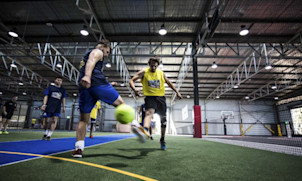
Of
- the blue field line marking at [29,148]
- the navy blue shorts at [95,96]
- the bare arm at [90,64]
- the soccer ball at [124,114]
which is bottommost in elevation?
the blue field line marking at [29,148]

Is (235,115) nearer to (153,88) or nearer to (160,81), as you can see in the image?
(160,81)

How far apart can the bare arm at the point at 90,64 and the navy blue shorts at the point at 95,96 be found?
10.8 inches

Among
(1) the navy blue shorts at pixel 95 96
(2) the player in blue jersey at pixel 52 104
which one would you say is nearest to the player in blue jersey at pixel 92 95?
(1) the navy blue shorts at pixel 95 96

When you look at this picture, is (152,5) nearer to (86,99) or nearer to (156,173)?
(86,99)

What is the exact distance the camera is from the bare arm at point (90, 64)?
2.08 meters

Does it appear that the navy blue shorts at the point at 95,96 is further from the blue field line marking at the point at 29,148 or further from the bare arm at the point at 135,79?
the blue field line marking at the point at 29,148

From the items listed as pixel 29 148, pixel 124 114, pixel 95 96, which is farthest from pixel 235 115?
pixel 29 148

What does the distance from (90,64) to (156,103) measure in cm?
164

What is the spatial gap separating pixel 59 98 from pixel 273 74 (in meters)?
22.1

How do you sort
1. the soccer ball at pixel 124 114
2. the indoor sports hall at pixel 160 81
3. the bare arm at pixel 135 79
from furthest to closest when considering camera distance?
the bare arm at pixel 135 79
the soccer ball at pixel 124 114
the indoor sports hall at pixel 160 81

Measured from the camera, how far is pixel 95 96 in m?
2.45

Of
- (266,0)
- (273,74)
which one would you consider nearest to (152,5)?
(266,0)

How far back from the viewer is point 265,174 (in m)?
1.69

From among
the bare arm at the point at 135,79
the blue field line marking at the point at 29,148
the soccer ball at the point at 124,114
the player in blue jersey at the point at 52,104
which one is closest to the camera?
the blue field line marking at the point at 29,148
